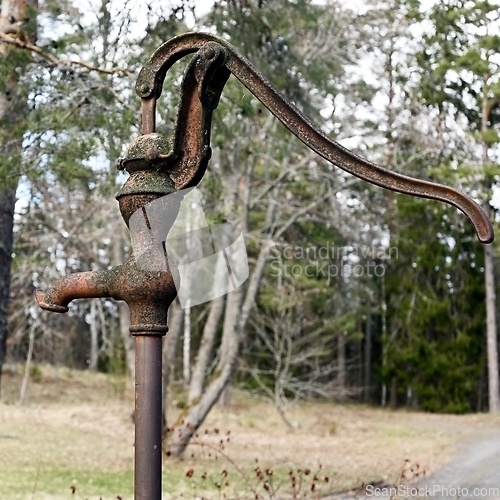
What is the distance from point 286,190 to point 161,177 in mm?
14949

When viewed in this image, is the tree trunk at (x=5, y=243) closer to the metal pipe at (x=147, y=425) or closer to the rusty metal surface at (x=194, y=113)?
the rusty metal surface at (x=194, y=113)

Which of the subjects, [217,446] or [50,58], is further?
[217,446]

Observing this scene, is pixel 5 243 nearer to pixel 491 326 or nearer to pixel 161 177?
pixel 161 177

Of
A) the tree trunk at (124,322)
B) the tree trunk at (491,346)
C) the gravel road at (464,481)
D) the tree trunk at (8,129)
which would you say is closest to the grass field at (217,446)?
the gravel road at (464,481)

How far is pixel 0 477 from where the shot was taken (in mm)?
7613

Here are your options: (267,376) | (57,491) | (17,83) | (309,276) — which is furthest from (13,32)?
(267,376)

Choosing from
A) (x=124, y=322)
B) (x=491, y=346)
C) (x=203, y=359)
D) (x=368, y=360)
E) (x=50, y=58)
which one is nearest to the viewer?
(x=50, y=58)

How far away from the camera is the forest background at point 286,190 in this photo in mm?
6238

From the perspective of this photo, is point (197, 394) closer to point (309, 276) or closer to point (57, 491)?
point (57, 491)

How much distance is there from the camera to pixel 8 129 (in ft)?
20.0

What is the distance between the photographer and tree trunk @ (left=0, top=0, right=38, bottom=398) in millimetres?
6043

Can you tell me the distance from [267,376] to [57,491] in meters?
16.4

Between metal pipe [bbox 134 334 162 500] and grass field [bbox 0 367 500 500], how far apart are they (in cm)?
214

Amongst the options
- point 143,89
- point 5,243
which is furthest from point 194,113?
point 5,243
